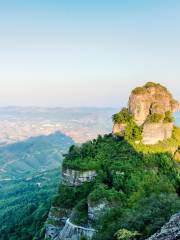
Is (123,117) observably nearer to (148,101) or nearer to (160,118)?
(148,101)

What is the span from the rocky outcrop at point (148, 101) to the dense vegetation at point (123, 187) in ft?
12.3

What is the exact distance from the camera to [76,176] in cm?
4781

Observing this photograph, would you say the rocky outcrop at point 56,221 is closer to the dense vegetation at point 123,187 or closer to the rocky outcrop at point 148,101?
the dense vegetation at point 123,187

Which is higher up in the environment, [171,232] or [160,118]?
[160,118]

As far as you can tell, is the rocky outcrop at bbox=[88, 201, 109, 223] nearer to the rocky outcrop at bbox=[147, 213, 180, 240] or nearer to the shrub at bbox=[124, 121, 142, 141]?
the shrub at bbox=[124, 121, 142, 141]

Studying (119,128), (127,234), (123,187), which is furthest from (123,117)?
(127,234)

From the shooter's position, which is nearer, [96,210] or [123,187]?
[96,210]

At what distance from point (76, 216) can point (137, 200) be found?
5.68 meters

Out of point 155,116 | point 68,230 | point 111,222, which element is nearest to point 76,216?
point 68,230

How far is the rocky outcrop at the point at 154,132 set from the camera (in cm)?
5341

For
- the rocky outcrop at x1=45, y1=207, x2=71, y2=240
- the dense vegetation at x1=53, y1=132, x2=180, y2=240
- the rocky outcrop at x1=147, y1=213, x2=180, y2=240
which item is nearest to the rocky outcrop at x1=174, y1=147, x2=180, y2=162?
the dense vegetation at x1=53, y1=132, x2=180, y2=240

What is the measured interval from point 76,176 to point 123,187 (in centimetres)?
641

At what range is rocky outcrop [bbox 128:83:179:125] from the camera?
55625 mm

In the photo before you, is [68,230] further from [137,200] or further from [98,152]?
[98,152]
